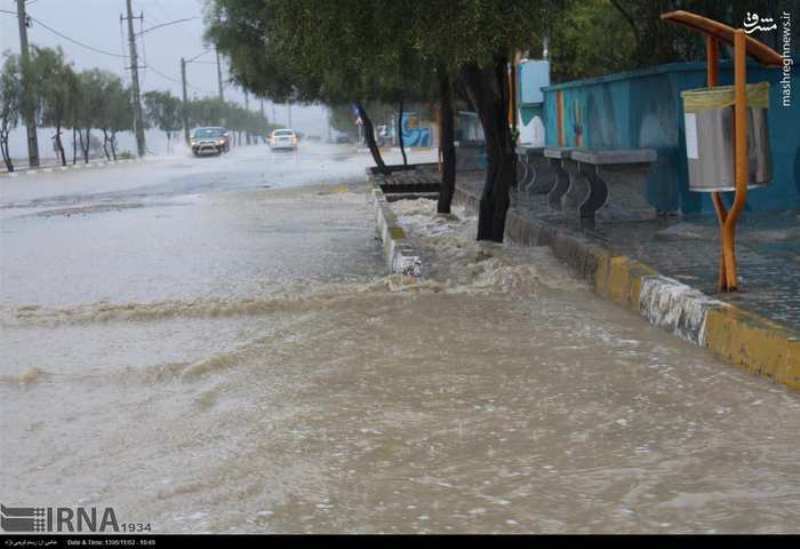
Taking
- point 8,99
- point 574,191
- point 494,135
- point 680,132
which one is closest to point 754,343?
point 494,135

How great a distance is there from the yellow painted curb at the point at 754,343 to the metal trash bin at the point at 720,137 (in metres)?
0.99

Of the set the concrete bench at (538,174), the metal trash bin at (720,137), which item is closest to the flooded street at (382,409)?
the metal trash bin at (720,137)

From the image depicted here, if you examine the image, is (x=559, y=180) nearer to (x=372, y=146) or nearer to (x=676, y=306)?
(x=676, y=306)

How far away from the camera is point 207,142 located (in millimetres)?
68312

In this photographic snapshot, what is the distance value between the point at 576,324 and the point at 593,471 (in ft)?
10.3

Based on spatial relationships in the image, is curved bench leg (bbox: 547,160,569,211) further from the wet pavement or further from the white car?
the white car

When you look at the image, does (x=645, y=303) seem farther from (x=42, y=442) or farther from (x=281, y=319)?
(x=42, y=442)

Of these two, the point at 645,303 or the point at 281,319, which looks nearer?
the point at 645,303

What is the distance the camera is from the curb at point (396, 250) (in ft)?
31.0

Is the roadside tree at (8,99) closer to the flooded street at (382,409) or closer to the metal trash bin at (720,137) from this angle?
the flooded street at (382,409)

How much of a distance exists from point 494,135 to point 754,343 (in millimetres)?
5583

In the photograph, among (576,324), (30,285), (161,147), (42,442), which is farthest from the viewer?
(161,147)

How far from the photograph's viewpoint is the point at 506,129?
11.0 m

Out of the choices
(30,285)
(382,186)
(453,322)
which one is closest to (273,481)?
(453,322)
